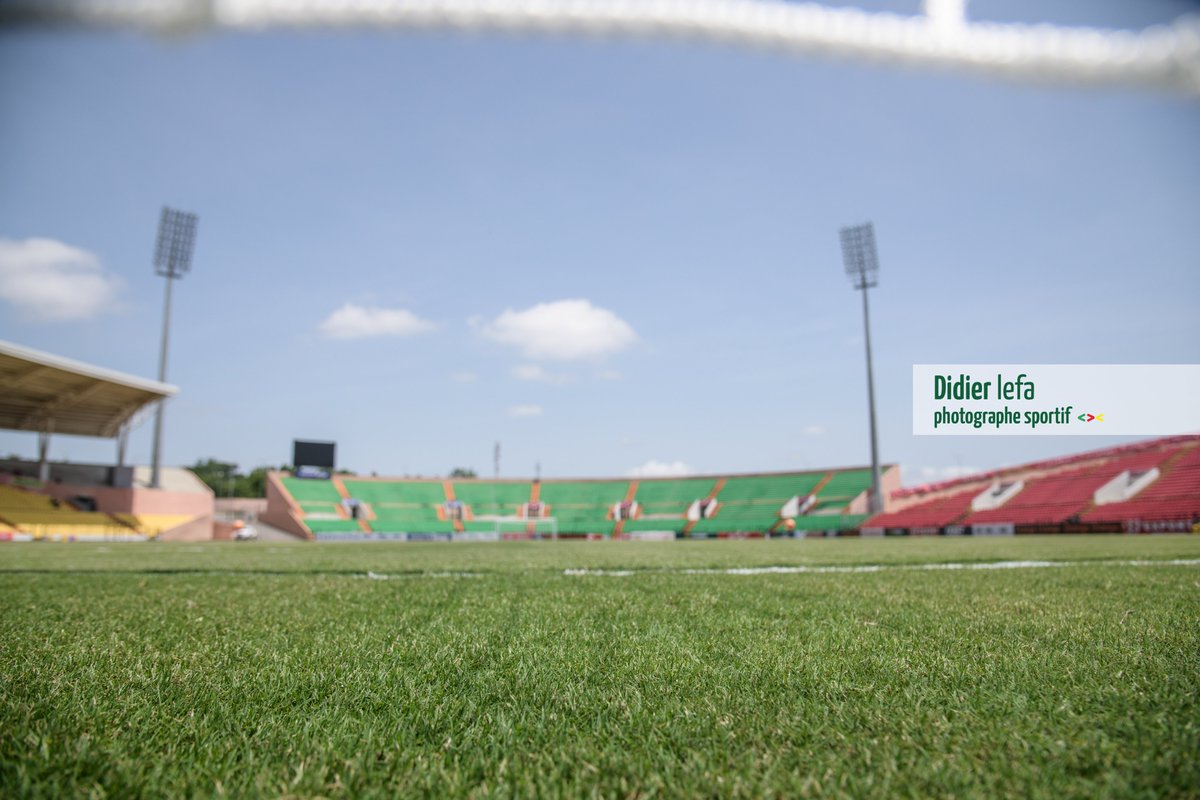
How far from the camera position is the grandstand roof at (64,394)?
97.2 ft

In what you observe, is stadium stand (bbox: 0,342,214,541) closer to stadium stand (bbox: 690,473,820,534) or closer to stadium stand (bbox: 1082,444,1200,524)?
stadium stand (bbox: 690,473,820,534)

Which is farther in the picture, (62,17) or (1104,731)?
(1104,731)

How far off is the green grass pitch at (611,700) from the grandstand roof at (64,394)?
104 feet

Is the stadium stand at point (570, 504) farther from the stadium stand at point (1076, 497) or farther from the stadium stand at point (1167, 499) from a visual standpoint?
the stadium stand at point (1167, 499)

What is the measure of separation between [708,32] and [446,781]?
2033 millimetres

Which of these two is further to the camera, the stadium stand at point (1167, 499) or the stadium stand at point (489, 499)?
the stadium stand at point (489, 499)

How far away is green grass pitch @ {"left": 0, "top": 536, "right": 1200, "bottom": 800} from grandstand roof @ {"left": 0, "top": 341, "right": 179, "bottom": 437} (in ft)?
104

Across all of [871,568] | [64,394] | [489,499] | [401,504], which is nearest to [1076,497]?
[871,568]

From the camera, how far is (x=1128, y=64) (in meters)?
1.66

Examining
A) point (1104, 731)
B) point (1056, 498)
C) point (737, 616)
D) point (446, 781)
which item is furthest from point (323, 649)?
point (1056, 498)

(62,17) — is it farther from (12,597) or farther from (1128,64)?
(12,597)

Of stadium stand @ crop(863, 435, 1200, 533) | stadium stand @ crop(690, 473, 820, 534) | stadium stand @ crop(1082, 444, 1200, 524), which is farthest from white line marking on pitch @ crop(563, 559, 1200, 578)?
stadium stand @ crop(690, 473, 820, 534)

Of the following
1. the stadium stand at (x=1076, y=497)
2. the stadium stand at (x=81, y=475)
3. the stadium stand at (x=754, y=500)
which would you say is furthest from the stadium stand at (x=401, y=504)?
the stadium stand at (x=1076, y=497)

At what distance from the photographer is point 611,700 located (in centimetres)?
249
